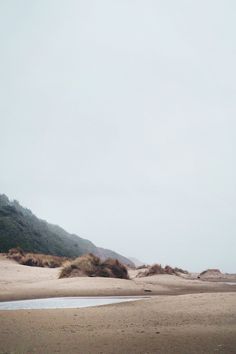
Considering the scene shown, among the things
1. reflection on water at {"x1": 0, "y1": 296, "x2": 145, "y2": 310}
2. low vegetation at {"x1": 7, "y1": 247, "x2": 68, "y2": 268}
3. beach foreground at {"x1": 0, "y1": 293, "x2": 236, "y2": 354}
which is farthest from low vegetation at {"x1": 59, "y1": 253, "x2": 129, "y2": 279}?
beach foreground at {"x1": 0, "y1": 293, "x2": 236, "y2": 354}

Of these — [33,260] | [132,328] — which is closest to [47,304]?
[132,328]

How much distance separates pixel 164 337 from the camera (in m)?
4.25

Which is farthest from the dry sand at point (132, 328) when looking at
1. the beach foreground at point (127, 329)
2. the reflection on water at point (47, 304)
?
the reflection on water at point (47, 304)

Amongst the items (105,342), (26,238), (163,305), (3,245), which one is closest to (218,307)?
(163,305)

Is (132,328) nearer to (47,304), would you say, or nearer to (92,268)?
(47,304)

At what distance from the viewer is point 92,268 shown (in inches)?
617

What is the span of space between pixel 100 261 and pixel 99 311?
34.9 ft

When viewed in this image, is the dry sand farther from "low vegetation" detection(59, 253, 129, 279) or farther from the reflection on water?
"low vegetation" detection(59, 253, 129, 279)

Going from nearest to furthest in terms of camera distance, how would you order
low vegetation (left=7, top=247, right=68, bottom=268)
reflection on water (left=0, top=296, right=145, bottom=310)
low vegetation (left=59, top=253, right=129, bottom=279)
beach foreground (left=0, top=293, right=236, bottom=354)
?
beach foreground (left=0, top=293, right=236, bottom=354) < reflection on water (left=0, top=296, right=145, bottom=310) < low vegetation (left=59, top=253, right=129, bottom=279) < low vegetation (left=7, top=247, right=68, bottom=268)

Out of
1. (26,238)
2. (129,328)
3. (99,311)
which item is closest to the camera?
(129,328)

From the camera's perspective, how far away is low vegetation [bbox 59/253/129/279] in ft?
50.2

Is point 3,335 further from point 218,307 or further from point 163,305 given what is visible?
point 218,307

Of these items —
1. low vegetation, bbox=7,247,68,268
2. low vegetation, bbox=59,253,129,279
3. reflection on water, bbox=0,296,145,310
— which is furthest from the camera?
low vegetation, bbox=7,247,68,268

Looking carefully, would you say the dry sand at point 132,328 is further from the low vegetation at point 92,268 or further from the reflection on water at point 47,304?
the low vegetation at point 92,268
